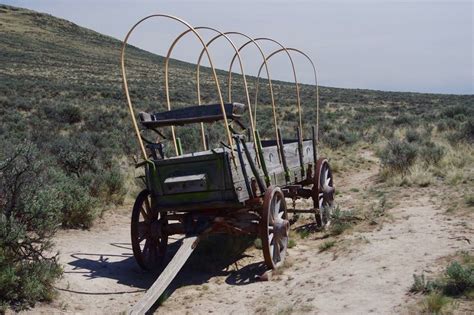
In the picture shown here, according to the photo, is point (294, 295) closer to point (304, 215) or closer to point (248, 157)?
point (248, 157)

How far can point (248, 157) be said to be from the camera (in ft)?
20.4

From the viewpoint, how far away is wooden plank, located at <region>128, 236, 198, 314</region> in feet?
15.3

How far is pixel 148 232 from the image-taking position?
6648mm

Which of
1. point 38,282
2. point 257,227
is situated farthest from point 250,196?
point 38,282

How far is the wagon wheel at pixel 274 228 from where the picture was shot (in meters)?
5.99

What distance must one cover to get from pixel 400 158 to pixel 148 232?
7302mm

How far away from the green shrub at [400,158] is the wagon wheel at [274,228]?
5841 millimetres

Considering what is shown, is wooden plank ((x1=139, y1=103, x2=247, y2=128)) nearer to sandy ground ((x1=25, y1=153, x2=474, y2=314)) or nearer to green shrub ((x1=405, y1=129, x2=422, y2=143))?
sandy ground ((x1=25, y1=153, x2=474, y2=314))

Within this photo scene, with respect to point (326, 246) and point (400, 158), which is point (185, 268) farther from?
point (400, 158)

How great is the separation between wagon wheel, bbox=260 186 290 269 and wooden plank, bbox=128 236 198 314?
0.82 m

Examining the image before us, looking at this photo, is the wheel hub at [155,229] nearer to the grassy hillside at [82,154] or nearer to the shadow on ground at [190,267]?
the shadow on ground at [190,267]

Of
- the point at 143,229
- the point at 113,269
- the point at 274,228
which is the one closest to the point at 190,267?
the point at 143,229

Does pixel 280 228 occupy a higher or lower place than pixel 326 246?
higher

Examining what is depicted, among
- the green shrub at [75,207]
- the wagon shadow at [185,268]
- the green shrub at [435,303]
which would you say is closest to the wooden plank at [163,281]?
the wagon shadow at [185,268]
